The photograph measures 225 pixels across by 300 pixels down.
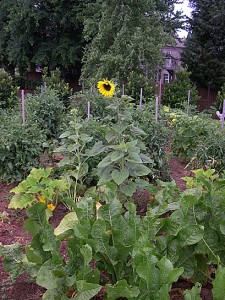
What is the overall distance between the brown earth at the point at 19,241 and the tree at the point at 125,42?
9.21 metres

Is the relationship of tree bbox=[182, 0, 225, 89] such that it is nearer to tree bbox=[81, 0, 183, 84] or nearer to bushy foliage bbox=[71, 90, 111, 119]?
tree bbox=[81, 0, 183, 84]

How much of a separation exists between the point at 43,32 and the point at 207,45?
9.40m

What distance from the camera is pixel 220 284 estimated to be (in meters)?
1.72

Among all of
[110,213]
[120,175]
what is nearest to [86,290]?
[110,213]

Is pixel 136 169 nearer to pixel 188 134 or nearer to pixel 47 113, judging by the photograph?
pixel 188 134

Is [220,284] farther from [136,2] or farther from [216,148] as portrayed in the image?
[136,2]

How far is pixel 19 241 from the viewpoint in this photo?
10.3 feet

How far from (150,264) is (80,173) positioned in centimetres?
224

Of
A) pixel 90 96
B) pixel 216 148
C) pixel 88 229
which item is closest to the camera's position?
pixel 88 229

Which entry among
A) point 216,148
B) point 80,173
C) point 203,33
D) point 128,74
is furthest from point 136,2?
point 80,173

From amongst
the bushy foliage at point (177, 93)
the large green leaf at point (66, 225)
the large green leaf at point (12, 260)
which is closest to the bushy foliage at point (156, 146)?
the large green leaf at point (66, 225)

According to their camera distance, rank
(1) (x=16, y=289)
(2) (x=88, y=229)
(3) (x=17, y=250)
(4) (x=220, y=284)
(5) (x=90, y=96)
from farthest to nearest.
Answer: (5) (x=90, y=96) < (1) (x=16, y=289) < (3) (x=17, y=250) < (2) (x=88, y=229) < (4) (x=220, y=284)

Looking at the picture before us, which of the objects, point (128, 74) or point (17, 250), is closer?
point (17, 250)

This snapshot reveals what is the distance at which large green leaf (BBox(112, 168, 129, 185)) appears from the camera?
342 cm
